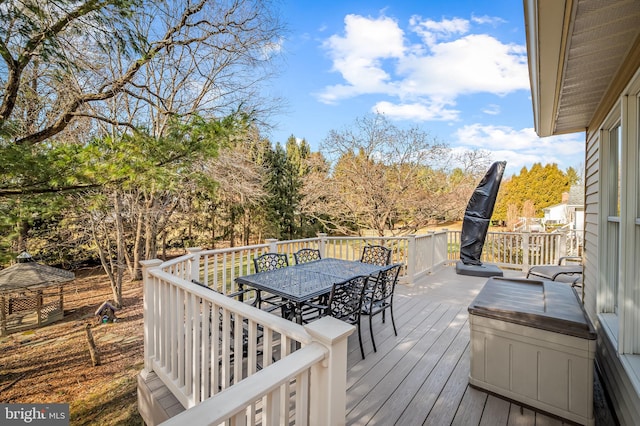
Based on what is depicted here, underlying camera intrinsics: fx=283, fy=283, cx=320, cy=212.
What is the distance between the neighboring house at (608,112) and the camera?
1415mm

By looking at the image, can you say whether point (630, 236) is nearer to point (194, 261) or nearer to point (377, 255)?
point (377, 255)

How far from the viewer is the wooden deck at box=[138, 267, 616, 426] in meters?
2.07

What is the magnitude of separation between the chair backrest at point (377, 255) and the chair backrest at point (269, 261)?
1408mm

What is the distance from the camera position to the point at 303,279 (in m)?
3.44

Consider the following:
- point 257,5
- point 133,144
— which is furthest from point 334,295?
point 257,5

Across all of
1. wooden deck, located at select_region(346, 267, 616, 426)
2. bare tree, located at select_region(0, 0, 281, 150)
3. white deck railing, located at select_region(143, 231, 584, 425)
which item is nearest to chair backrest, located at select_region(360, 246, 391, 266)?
wooden deck, located at select_region(346, 267, 616, 426)

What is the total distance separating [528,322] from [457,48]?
7586 mm

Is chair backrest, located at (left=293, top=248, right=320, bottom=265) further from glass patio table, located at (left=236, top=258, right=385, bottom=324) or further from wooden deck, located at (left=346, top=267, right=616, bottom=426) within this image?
wooden deck, located at (left=346, top=267, right=616, bottom=426)

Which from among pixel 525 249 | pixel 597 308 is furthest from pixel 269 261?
pixel 525 249

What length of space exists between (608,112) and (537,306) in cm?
168

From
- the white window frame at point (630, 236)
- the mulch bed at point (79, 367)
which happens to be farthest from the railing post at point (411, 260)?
the mulch bed at point (79, 367)

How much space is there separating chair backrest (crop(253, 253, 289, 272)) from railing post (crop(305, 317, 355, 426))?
3008mm

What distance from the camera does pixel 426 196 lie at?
9562 millimetres

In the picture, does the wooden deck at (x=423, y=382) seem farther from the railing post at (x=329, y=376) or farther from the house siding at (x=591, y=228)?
the railing post at (x=329, y=376)
